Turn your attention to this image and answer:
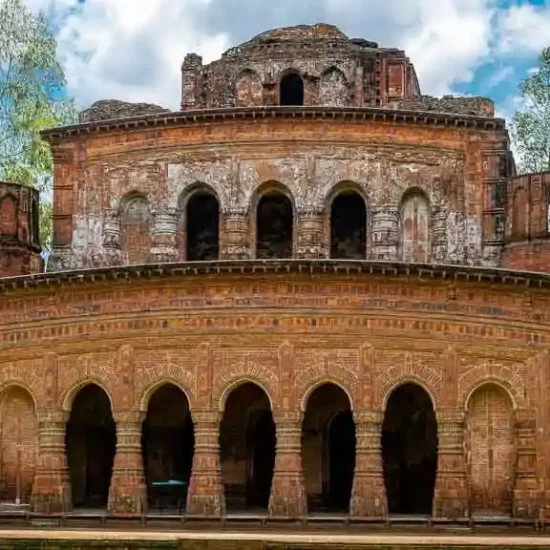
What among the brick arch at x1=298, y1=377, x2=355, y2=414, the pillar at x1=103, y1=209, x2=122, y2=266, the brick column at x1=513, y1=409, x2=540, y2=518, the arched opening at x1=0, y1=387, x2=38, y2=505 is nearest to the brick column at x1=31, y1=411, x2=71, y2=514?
the arched opening at x1=0, y1=387, x2=38, y2=505

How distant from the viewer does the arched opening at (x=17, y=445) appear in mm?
26344

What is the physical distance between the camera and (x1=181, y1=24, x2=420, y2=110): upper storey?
31.1 m

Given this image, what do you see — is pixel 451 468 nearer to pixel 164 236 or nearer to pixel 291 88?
pixel 164 236

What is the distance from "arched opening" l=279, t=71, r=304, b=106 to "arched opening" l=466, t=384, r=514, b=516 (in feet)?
31.8

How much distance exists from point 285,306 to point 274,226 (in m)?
4.57

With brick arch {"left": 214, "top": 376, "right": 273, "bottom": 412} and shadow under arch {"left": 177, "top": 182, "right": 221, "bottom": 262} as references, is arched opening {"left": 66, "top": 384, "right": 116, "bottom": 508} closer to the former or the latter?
brick arch {"left": 214, "top": 376, "right": 273, "bottom": 412}

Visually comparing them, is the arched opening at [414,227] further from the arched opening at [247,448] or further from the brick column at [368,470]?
the brick column at [368,470]

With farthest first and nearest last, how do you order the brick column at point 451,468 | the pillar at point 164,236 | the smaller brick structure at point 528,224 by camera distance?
the pillar at point 164,236 → the smaller brick structure at point 528,224 → the brick column at point 451,468

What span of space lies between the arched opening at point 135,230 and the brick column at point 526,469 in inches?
361

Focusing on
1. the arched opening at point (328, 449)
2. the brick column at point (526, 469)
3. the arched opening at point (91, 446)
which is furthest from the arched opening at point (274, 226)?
the brick column at point (526, 469)

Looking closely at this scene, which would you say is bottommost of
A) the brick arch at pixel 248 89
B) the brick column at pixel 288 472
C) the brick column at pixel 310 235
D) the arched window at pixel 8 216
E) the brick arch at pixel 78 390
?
the brick column at pixel 288 472

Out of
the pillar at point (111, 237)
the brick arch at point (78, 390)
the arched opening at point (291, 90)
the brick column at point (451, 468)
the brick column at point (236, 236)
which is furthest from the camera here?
the arched opening at point (291, 90)

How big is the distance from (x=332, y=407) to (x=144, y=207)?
646 centimetres

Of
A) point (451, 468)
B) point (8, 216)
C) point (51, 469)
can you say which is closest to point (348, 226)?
point (451, 468)
